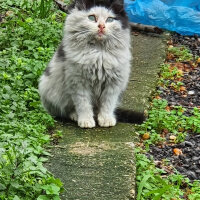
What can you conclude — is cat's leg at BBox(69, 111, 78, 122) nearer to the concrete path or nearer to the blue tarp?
the concrete path

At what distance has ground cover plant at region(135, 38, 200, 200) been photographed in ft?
13.4

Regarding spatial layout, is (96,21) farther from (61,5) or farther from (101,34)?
(61,5)

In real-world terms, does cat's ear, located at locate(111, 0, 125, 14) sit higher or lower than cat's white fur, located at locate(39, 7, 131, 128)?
higher

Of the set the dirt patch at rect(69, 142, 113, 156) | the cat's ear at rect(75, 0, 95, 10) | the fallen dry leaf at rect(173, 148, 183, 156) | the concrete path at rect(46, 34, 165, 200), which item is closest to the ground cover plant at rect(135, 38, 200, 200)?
the fallen dry leaf at rect(173, 148, 183, 156)

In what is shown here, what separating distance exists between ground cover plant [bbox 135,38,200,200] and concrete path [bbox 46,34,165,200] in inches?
5.8

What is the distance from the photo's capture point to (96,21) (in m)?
4.59

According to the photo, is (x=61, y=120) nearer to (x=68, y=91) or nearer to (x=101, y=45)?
(x=68, y=91)

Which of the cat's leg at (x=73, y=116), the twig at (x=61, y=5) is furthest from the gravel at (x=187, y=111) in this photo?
the twig at (x=61, y=5)

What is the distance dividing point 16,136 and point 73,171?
1.80 ft

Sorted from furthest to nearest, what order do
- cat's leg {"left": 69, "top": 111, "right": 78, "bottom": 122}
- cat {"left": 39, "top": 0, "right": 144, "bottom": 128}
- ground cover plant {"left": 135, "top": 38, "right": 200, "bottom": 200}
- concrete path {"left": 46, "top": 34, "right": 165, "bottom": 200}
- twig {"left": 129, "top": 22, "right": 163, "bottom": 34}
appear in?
twig {"left": 129, "top": 22, "right": 163, "bottom": 34}
cat's leg {"left": 69, "top": 111, "right": 78, "bottom": 122}
cat {"left": 39, "top": 0, "right": 144, "bottom": 128}
ground cover plant {"left": 135, "top": 38, "right": 200, "bottom": 200}
concrete path {"left": 46, "top": 34, "right": 165, "bottom": 200}

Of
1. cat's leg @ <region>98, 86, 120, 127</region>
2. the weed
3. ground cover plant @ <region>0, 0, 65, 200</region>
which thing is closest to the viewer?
ground cover plant @ <region>0, 0, 65, 200</region>

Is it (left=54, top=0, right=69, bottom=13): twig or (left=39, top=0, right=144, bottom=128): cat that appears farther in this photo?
A: (left=54, top=0, right=69, bottom=13): twig

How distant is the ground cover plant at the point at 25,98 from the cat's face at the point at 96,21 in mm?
832

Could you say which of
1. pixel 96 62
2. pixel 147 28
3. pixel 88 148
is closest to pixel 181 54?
pixel 147 28
